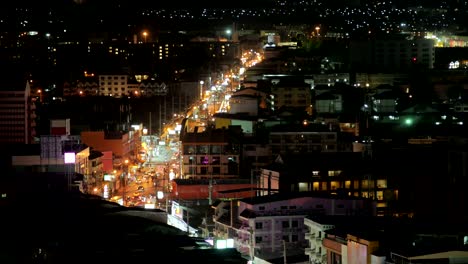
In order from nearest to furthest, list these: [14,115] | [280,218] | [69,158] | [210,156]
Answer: [280,218], [69,158], [210,156], [14,115]

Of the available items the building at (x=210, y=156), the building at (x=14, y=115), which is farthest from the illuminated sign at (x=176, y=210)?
the building at (x=14, y=115)

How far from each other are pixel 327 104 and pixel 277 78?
308 centimetres

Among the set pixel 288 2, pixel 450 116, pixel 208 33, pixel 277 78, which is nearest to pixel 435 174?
pixel 450 116

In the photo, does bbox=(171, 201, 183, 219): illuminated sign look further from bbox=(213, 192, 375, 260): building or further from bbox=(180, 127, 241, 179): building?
bbox=(180, 127, 241, 179): building

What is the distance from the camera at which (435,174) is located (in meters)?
11.2

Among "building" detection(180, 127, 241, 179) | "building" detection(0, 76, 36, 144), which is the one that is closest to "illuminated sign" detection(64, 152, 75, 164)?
"building" detection(180, 127, 241, 179)

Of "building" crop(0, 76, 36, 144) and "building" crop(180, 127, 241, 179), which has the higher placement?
"building" crop(0, 76, 36, 144)

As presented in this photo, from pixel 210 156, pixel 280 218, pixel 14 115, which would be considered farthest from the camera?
pixel 14 115

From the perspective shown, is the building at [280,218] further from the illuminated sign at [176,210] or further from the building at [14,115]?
the building at [14,115]

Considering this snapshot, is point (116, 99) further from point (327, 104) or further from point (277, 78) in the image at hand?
point (327, 104)

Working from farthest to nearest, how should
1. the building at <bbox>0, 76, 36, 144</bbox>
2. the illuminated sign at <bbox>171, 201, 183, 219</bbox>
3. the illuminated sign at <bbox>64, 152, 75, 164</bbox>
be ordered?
the building at <bbox>0, 76, 36, 144</bbox> → the illuminated sign at <bbox>64, 152, 75, 164</bbox> → the illuminated sign at <bbox>171, 201, 183, 219</bbox>

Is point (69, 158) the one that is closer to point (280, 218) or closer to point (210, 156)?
point (210, 156)

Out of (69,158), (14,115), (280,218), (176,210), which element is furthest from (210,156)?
(280,218)

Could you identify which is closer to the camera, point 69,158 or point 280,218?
point 280,218
